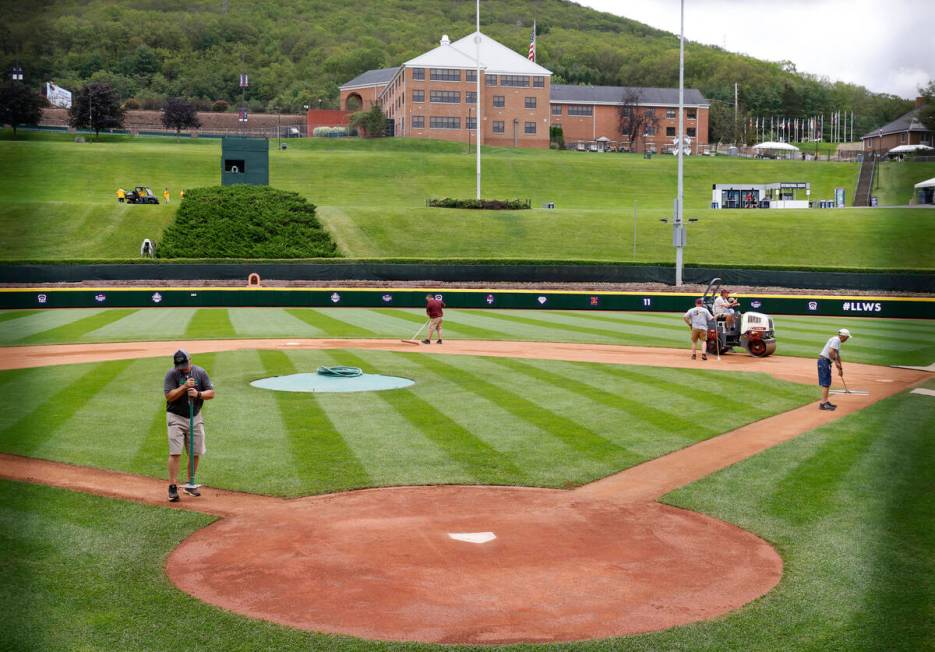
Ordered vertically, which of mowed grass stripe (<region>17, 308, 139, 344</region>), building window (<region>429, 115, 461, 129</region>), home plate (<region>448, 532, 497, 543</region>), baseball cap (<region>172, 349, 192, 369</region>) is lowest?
home plate (<region>448, 532, 497, 543</region>)

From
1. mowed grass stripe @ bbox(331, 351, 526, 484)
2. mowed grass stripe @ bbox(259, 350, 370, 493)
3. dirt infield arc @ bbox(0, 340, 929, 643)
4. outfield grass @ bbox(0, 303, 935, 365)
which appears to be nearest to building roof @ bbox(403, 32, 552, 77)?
outfield grass @ bbox(0, 303, 935, 365)

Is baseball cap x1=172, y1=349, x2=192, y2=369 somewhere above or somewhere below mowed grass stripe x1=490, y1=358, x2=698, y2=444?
above

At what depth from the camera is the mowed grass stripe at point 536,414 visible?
18141 millimetres

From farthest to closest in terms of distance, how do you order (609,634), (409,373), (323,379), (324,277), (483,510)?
(324,277) < (409,373) < (323,379) < (483,510) < (609,634)

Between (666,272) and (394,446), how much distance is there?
1626 inches

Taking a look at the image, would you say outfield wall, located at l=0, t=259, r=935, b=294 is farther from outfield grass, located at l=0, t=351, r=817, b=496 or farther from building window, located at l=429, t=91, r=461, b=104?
building window, located at l=429, t=91, r=461, b=104

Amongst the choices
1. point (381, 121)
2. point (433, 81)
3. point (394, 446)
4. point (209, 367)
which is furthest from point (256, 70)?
point (394, 446)

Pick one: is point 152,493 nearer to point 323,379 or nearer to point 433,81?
point 323,379

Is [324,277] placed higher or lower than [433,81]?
lower

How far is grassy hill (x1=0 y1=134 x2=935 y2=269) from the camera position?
65.8m

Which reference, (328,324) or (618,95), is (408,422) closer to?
(328,324)

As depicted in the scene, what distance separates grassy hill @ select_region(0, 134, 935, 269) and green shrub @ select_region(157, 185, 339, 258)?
9.14ft

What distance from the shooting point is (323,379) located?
25.2 m

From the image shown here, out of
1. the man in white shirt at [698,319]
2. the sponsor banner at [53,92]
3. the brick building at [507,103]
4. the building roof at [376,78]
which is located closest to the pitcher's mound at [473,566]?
the sponsor banner at [53,92]
